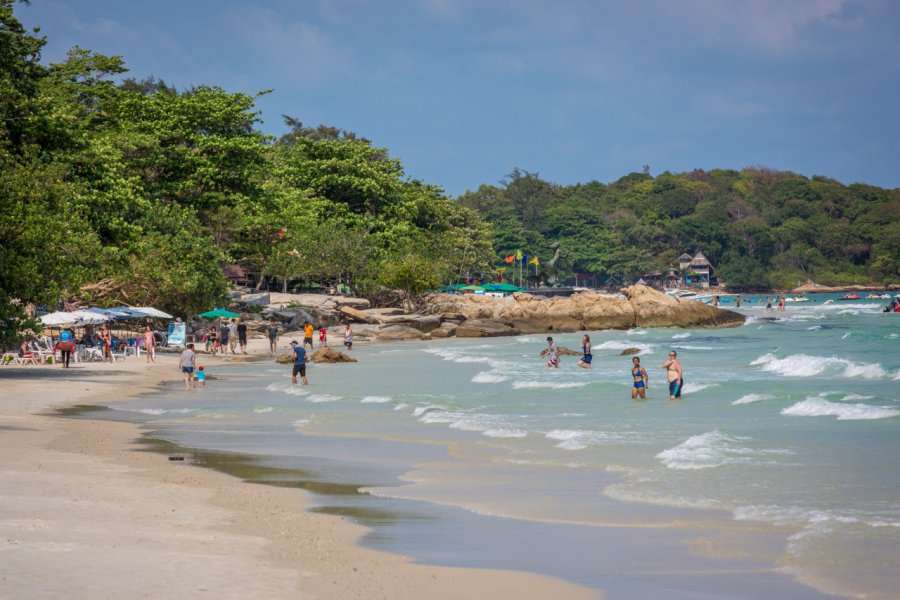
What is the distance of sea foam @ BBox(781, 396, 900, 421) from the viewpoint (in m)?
20.9

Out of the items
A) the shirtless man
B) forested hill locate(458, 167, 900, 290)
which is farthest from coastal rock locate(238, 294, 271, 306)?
forested hill locate(458, 167, 900, 290)

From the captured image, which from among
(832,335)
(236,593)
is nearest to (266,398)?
(236,593)

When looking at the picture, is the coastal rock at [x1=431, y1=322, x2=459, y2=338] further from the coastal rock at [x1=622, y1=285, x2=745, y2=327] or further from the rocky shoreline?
the coastal rock at [x1=622, y1=285, x2=745, y2=327]

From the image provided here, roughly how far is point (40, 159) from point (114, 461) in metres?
18.4

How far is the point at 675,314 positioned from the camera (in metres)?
71.0

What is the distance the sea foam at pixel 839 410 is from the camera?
20938 millimetres

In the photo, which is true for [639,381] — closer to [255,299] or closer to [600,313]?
[255,299]

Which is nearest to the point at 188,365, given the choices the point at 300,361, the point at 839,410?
the point at 300,361

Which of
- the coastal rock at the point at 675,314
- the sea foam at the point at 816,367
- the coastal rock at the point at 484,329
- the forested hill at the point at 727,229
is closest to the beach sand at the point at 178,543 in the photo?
the sea foam at the point at 816,367

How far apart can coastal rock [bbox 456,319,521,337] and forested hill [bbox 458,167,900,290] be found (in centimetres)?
8624

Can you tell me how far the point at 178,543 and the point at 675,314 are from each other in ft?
211

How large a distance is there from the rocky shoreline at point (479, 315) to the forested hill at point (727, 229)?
7735 cm

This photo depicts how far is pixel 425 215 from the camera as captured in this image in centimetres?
8812

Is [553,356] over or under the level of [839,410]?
over
